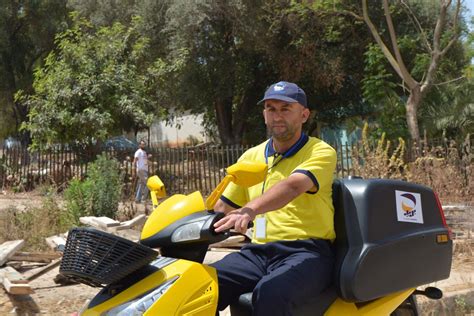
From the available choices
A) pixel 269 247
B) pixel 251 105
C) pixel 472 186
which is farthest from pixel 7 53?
pixel 269 247

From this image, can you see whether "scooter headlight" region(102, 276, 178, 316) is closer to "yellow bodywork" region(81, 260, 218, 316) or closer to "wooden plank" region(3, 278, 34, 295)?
"yellow bodywork" region(81, 260, 218, 316)

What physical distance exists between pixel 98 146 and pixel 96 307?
15703 millimetres

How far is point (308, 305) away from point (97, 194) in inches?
305

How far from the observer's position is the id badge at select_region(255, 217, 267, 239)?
9.55 feet

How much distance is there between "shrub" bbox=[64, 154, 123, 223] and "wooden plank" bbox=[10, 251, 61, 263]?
2.12 metres

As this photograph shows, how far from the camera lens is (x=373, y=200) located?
2844 mm

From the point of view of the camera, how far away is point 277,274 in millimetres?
2596

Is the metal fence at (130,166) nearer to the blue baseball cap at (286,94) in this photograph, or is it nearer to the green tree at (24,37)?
the green tree at (24,37)

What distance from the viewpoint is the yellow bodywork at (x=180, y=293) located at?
2180mm

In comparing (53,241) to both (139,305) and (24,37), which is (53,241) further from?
(24,37)

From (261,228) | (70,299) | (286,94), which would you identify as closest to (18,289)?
(70,299)

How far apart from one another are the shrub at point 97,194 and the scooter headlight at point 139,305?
7638mm

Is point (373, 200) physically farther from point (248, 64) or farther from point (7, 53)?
point (7, 53)

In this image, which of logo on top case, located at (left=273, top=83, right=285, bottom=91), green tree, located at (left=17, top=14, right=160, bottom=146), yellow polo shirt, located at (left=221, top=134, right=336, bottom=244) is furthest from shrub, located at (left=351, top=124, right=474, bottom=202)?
green tree, located at (left=17, top=14, right=160, bottom=146)
